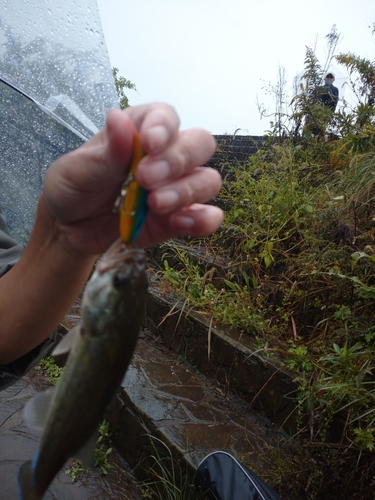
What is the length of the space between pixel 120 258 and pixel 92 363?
0.78 feet

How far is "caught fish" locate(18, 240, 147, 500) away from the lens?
0.90m

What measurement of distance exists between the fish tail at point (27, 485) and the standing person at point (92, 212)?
0.56 meters

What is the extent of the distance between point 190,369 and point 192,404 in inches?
23.7

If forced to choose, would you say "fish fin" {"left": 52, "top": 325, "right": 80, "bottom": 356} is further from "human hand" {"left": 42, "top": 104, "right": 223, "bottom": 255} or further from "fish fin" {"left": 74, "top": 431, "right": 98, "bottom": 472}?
"human hand" {"left": 42, "top": 104, "right": 223, "bottom": 255}

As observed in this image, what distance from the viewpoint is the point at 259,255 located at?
14.1ft

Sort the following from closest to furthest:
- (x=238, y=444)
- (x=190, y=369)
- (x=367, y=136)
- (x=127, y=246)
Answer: (x=127, y=246)
(x=238, y=444)
(x=190, y=369)
(x=367, y=136)

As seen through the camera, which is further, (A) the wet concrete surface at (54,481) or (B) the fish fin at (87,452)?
(A) the wet concrete surface at (54,481)

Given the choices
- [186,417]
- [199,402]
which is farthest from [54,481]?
[199,402]

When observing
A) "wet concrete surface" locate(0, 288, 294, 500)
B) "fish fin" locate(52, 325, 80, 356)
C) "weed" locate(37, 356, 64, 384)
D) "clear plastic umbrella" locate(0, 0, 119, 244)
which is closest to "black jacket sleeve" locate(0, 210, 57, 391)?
"fish fin" locate(52, 325, 80, 356)

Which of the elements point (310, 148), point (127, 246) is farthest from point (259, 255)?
point (127, 246)

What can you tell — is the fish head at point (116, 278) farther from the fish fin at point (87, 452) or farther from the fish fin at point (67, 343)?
the fish fin at point (87, 452)

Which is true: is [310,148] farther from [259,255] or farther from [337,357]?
[337,357]

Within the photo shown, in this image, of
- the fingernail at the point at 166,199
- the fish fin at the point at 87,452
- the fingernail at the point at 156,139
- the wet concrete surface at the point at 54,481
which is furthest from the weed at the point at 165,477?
the fingernail at the point at 156,139

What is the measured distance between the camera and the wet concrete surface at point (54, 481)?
2967 mm
